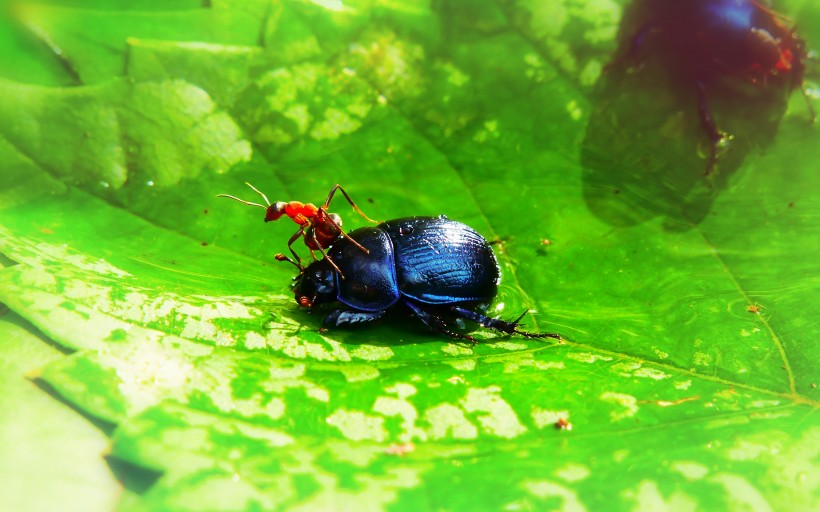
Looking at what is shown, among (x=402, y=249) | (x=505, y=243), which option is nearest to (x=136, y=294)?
(x=402, y=249)

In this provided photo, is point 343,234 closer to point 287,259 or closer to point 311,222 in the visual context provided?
point 311,222

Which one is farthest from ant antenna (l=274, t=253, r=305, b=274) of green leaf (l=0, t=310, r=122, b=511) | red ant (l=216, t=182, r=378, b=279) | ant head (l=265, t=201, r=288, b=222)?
green leaf (l=0, t=310, r=122, b=511)

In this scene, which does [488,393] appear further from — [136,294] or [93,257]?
[93,257]

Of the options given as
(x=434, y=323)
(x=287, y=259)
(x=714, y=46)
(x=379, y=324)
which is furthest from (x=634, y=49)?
(x=287, y=259)

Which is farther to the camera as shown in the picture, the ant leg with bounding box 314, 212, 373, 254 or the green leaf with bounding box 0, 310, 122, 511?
the ant leg with bounding box 314, 212, 373, 254

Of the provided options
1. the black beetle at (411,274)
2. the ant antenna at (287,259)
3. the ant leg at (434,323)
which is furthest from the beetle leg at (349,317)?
the ant antenna at (287,259)

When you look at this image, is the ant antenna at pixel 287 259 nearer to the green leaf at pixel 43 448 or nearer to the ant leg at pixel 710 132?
the green leaf at pixel 43 448

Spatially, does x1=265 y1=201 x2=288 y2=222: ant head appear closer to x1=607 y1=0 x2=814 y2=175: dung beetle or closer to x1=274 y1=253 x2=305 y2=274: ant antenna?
x1=274 y1=253 x2=305 y2=274: ant antenna
